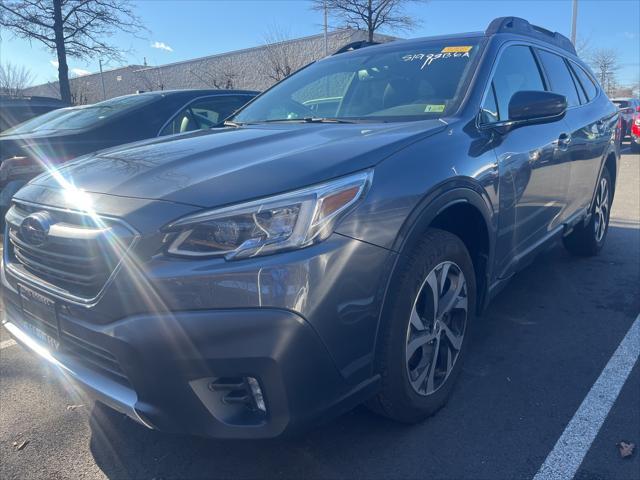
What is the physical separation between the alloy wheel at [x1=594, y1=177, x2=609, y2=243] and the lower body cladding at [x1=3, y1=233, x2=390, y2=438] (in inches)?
152

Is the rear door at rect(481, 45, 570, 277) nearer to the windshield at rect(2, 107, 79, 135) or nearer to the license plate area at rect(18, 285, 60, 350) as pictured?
the license plate area at rect(18, 285, 60, 350)

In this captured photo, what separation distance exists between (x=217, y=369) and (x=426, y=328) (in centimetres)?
103

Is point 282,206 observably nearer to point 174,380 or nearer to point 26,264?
point 174,380

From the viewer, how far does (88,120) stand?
5.15 m

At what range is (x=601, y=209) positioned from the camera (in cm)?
515

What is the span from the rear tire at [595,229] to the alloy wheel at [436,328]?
9.15 feet

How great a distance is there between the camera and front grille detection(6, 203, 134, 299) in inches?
74.9

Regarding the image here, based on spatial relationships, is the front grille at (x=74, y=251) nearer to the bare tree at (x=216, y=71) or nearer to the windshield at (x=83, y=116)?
the windshield at (x=83, y=116)

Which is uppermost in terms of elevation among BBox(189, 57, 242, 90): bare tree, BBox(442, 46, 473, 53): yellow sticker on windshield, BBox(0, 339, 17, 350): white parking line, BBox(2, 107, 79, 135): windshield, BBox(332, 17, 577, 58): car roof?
BBox(189, 57, 242, 90): bare tree

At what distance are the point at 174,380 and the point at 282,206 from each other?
0.68 meters

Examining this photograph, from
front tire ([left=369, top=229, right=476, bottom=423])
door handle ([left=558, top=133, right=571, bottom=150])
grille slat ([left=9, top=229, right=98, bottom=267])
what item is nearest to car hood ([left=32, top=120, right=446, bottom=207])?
grille slat ([left=9, top=229, right=98, bottom=267])

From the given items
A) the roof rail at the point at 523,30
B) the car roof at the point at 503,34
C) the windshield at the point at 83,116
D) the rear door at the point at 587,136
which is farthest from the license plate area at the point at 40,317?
the rear door at the point at 587,136

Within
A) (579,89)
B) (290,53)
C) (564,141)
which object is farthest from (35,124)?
(290,53)

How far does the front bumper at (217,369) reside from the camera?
1.76 m
